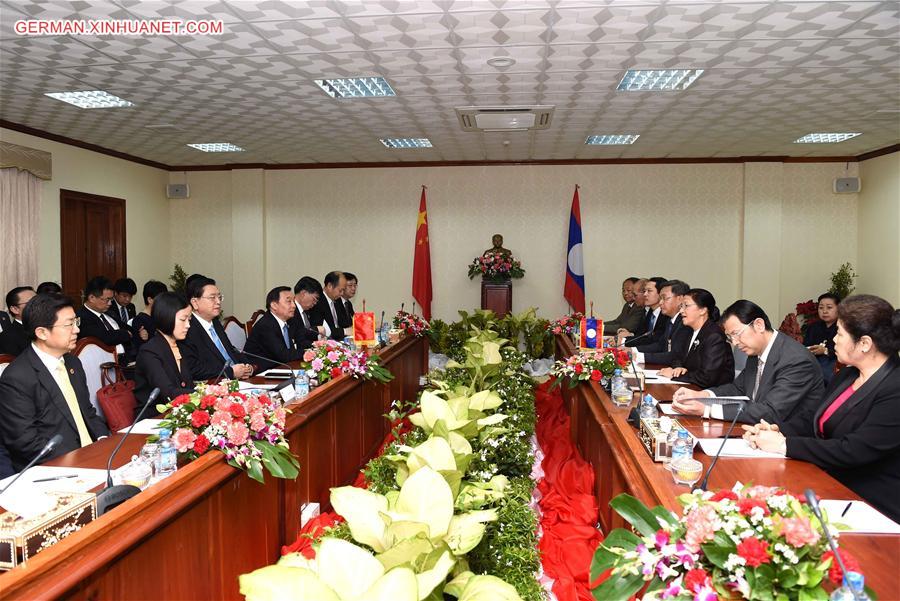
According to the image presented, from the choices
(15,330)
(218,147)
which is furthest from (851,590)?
(218,147)

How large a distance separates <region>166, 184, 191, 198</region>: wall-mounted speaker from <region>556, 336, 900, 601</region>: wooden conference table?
7545mm

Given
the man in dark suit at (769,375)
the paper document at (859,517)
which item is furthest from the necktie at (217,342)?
the paper document at (859,517)

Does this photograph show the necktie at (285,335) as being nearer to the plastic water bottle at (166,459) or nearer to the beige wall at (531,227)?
the plastic water bottle at (166,459)

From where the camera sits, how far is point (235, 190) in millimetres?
8945

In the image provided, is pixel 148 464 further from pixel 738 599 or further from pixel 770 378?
pixel 770 378

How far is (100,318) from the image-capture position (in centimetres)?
591

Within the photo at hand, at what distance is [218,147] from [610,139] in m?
4.87

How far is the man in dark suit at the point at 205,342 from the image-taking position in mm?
3791

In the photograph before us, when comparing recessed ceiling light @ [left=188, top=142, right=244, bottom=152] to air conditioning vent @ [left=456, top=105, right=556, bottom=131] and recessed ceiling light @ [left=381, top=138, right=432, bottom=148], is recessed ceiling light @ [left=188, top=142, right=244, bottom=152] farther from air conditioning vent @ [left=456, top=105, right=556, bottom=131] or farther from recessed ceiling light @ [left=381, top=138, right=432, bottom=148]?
air conditioning vent @ [left=456, top=105, right=556, bottom=131]

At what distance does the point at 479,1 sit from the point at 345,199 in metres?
5.87

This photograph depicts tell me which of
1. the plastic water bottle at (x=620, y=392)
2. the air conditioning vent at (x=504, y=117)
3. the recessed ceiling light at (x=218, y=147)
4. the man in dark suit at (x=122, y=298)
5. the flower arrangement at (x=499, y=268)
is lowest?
the plastic water bottle at (x=620, y=392)

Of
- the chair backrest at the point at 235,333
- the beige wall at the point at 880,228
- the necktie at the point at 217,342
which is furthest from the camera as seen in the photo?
the beige wall at the point at 880,228

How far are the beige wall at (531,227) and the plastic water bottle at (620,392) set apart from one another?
566cm

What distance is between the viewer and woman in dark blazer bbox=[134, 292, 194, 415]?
305 centimetres
